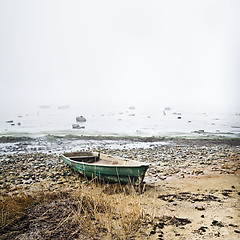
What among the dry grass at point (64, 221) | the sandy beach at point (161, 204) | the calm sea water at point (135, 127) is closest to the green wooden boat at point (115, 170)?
the sandy beach at point (161, 204)

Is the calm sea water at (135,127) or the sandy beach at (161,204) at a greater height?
the calm sea water at (135,127)

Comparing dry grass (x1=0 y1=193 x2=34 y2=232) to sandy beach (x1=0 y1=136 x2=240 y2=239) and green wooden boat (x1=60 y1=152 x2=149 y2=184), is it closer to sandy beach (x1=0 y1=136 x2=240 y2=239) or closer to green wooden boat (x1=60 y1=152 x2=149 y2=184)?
sandy beach (x1=0 y1=136 x2=240 y2=239)

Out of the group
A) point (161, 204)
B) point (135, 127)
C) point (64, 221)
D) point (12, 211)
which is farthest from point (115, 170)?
point (135, 127)

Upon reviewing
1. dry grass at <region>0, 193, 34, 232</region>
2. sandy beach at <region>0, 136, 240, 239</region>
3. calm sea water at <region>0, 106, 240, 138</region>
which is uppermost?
calm sea water at <region>0, 106, 240, 138</region>

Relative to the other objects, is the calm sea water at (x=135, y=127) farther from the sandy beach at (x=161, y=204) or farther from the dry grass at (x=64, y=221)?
the dry grass at (x=64, y=221)

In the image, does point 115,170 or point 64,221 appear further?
point 115,170

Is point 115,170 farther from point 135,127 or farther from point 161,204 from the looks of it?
point 135,127

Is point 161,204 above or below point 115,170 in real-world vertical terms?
below

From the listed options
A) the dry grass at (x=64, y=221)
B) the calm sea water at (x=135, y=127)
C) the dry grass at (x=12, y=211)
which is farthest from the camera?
the calm sea water at (x=135, y=127)

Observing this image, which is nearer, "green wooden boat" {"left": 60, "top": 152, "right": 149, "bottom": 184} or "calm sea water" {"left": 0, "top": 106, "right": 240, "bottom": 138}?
"green wooden boat" {"left": 60, "top": 152, "right": 149, "bottom": 184}

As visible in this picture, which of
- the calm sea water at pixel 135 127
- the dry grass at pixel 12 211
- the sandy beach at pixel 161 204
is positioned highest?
the calm sea water at pixel 135 127

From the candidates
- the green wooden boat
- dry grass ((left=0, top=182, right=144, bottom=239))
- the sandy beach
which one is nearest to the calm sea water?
the sandy beach

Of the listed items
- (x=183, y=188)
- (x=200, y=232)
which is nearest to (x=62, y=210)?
(x=200, y=232)

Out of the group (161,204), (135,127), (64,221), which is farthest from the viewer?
(135,127)
